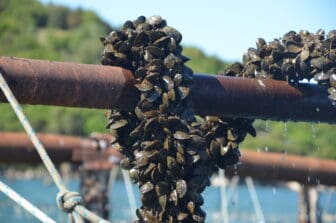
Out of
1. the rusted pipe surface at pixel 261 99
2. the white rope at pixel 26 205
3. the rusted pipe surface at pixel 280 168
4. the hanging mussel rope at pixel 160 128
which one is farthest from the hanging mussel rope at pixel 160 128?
the rusted pipe surface at pixel 280 168

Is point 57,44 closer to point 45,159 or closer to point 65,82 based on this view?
point 65,82

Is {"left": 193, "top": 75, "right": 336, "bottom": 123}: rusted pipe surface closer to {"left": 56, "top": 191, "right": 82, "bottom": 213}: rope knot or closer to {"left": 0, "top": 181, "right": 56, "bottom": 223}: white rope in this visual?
{"left": 56, "top": 191, "right": 82, "bottom": 213}: rope knot

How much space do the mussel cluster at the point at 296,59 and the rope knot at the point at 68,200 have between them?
1152 mm

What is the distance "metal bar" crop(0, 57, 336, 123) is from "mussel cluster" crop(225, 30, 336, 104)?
0.19ft

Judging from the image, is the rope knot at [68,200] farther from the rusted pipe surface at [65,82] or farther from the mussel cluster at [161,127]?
the rusted pipe surface at [65,82]

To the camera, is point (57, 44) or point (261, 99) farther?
point (57, 44)

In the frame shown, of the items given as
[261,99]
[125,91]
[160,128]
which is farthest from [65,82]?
[261,99]

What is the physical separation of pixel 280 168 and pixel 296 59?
6.97 meters

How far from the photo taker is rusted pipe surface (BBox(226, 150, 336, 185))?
33.6 feet

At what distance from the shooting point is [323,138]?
3912cm

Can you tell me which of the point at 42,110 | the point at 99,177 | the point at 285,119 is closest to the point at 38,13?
the point at 42,110

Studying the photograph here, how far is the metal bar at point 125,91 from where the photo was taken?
9.86ft

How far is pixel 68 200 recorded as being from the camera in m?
2.88

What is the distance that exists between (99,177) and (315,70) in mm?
7889
